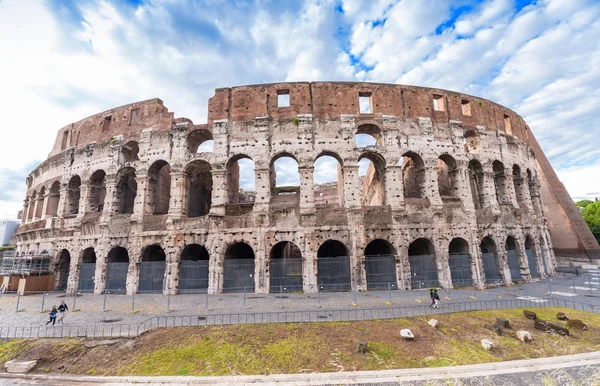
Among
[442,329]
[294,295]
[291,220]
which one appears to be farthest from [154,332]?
[442,329]

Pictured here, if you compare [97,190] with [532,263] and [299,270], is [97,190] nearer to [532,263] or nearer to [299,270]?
[299,270]

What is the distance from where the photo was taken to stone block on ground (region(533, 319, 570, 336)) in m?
8.82

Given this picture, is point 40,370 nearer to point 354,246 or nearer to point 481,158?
point 354,246

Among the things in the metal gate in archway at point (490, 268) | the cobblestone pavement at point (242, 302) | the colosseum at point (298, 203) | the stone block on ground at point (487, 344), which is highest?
the colosseum at point (298, 203)

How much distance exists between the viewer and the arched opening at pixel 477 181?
777 inches

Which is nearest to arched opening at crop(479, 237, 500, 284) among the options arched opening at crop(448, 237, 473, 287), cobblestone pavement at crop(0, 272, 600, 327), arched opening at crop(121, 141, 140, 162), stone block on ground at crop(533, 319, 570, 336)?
cobblestone pavement at crop(0, 272, 600, 327)

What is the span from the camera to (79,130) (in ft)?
72.5

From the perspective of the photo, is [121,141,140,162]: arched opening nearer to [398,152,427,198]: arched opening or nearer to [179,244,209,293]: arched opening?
[179,244,209,293]: arched opening

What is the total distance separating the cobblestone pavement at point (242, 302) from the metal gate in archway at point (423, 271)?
108 centimetres

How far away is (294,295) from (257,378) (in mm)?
8129

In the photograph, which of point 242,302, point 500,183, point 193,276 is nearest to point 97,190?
point 193,276

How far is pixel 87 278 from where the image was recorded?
18062 mm

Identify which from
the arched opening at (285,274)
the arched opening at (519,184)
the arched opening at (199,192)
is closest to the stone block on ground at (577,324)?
the arched opening at (285,274)

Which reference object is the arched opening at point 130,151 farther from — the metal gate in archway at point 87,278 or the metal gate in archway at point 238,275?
→ the metal gate in archway at point 238,275
